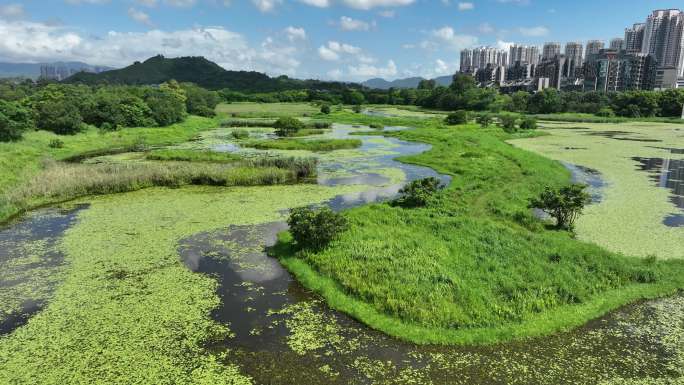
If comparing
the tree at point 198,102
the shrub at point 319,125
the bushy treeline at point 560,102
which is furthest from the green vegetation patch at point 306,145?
the bushy treeline at point 560,102

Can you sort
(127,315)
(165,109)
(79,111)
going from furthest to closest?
(165,109)
(79,111)
(127,315)

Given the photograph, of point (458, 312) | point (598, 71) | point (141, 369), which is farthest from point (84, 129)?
point (598, 71)

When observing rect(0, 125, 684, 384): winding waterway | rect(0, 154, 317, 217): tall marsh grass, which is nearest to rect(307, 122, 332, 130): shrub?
rect(0, 154, 317, 217): tall marsh grass

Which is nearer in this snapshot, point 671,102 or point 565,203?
point 565,203

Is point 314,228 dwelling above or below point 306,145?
below

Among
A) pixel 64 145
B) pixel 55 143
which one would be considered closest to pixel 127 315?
pixel 55 143

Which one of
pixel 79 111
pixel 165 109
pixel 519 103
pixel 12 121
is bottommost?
pixel 12 121

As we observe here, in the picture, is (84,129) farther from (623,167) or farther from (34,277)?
(623,167)

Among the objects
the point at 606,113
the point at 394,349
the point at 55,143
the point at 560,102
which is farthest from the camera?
the point at 560,102

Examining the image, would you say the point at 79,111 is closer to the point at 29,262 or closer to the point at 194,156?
the point at 194,156
